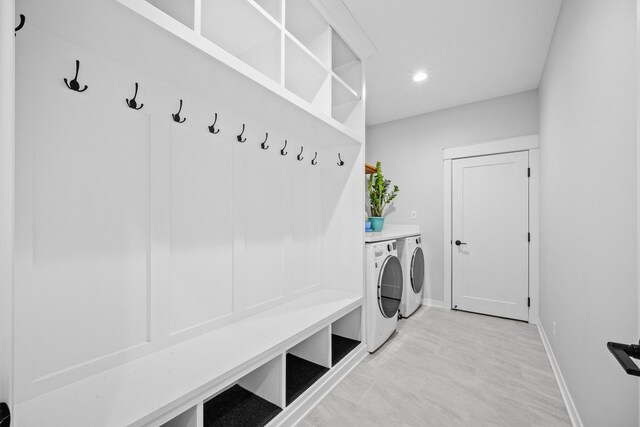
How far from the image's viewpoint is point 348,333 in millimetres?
2295

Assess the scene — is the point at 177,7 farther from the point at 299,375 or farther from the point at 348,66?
the point at 299,375

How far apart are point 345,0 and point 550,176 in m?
2.10

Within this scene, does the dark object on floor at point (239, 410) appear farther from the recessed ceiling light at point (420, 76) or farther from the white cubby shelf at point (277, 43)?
the recessed ceiling light at point (420, 76)

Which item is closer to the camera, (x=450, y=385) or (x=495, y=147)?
(x=450, y=385)

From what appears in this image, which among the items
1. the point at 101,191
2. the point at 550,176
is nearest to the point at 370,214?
the point at 550,176

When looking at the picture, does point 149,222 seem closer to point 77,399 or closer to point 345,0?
point 77,399

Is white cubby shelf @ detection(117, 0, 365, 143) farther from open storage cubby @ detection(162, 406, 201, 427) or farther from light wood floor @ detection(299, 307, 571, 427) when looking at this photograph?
light wood floor @ detection(299, 307, 571, 427)

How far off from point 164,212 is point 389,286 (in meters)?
1.93

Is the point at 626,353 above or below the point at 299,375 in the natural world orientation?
above

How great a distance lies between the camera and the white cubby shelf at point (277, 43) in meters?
1.05

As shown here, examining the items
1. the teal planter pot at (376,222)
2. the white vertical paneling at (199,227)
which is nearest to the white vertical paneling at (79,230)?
the white vertical paneling at (199,227)

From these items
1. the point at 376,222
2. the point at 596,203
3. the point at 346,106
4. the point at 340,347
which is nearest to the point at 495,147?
the point at 376,222

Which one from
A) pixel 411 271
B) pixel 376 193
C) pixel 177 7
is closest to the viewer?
pixel 177 7

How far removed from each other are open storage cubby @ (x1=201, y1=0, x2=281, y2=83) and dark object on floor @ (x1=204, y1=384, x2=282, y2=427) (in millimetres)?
1719
